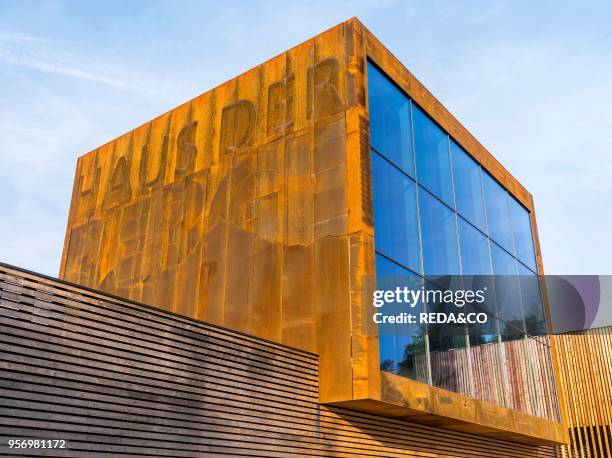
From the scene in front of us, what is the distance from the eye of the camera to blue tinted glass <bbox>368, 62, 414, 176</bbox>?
42.7ft

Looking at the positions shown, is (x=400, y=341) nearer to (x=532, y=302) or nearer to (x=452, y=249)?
(x=452, y=249)

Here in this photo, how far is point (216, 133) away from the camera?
14.6 metres

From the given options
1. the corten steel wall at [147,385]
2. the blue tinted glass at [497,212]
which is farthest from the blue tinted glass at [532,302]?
the corten steel wall at [147,385]

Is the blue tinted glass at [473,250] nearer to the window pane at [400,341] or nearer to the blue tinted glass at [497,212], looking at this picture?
the blue tinted glass at [497,212]

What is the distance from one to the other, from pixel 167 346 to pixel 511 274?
1184 cm

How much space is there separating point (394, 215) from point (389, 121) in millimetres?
2196

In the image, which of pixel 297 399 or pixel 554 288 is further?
pixel 554 288

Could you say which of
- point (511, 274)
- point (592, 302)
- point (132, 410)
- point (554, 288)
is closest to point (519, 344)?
point (511, 274)

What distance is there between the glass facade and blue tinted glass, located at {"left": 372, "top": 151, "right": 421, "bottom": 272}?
22 mm

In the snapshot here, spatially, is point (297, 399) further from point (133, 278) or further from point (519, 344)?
point (519, 344)

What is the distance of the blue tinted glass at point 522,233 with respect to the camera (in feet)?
62.4

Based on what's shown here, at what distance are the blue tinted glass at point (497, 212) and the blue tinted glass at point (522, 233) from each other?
471 millimetres

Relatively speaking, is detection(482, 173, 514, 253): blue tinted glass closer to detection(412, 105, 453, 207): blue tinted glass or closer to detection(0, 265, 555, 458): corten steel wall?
detection(412, 105, 453, 207): blue tinted glass

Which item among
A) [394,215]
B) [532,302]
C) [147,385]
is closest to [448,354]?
[394,215]
